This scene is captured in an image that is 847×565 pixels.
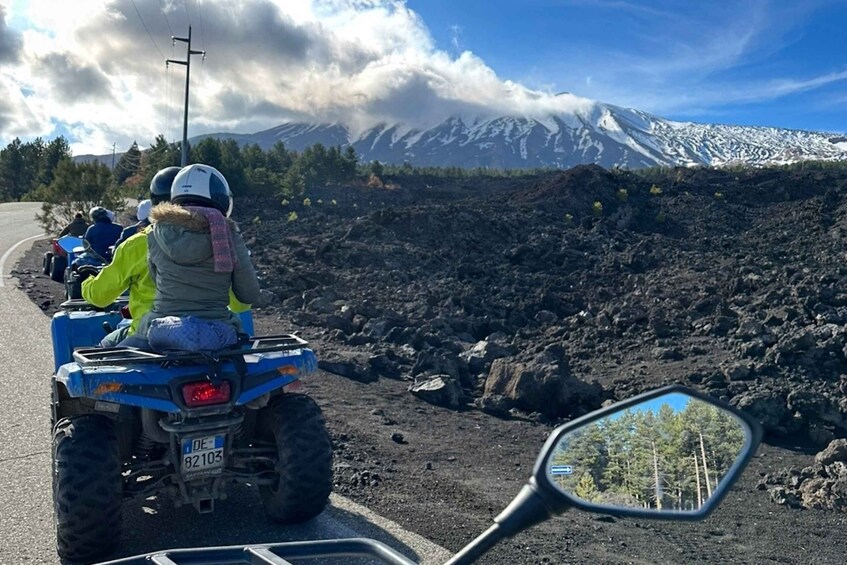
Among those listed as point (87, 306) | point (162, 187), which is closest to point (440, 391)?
point (87, 306)

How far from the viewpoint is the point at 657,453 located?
1729mm

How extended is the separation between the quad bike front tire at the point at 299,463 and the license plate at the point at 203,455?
36 cm

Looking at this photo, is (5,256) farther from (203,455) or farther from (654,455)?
(654,455)

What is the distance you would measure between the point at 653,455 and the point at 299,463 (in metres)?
2.56

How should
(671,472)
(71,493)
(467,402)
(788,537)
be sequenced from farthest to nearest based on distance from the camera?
(467,402) < (788,537) < (71,493) < (671,472)

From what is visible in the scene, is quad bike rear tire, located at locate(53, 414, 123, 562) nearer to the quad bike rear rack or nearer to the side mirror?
the quad bike rear rack

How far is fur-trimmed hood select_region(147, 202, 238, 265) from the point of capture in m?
3.82

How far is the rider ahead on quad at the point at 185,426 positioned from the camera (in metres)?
3.59

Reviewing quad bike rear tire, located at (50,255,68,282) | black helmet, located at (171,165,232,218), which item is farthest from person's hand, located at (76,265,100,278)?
quad bike rear tire, located at (50,255,68,282)

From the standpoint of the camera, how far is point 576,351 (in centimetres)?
1072

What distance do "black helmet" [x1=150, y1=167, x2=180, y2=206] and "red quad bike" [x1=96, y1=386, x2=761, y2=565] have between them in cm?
353

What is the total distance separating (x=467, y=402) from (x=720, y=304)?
556 cm

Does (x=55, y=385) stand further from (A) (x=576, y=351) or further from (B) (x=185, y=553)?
(A) (x=576, y=351)

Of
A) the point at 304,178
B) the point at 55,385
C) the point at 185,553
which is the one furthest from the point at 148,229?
the point at 304,178
